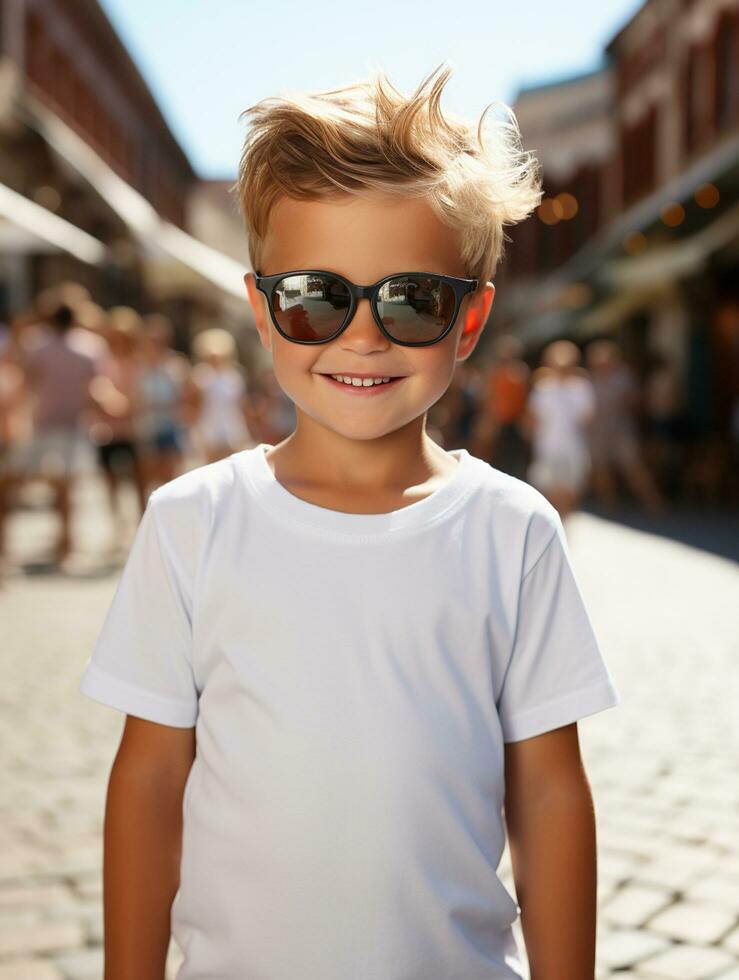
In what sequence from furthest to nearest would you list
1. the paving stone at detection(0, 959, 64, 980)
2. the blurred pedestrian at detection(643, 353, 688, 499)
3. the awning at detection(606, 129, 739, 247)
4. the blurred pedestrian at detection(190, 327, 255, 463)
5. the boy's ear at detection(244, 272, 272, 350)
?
the blurred pedestrian at detection(643, 353, 688, 499)
the awning at detection(606, 129, 739, 247)
the blurred pedestrian at detection(190, 327, 255, 463)
the paving stone at detection(0, 959, 64, 980)
the boy's ear at detection(244, 272, 272, 350)

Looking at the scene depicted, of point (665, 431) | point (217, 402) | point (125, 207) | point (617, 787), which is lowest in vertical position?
point (665, 431)

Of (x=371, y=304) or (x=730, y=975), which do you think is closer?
(x=371, y=304)

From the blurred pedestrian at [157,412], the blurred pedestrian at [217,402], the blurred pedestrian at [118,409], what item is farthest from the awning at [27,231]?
the blurred pedestrian at [217,402]

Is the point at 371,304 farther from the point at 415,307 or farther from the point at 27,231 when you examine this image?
the point at 27,231

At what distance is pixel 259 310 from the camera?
5.66 feet

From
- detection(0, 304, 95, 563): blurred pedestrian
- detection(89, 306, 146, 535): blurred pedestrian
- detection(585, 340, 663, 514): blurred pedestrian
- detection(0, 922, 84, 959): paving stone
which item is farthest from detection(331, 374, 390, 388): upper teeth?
detection(585, 340, 663, 514): blurred pedestrian

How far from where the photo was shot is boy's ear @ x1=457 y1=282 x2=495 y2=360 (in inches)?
67.2

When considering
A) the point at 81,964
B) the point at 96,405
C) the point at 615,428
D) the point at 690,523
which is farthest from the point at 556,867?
the point at 615,428

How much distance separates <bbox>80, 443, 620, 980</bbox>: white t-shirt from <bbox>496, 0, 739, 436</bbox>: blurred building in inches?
486

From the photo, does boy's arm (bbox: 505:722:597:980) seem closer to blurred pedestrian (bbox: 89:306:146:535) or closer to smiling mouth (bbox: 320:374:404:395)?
smiling mouth (bbox: 320:374:404:395)

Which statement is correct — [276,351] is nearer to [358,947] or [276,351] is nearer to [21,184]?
[358,947]

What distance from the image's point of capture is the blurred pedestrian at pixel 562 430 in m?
9.77

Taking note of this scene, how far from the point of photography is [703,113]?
19.8 m

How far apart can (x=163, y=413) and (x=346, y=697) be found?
9123 millimetres
